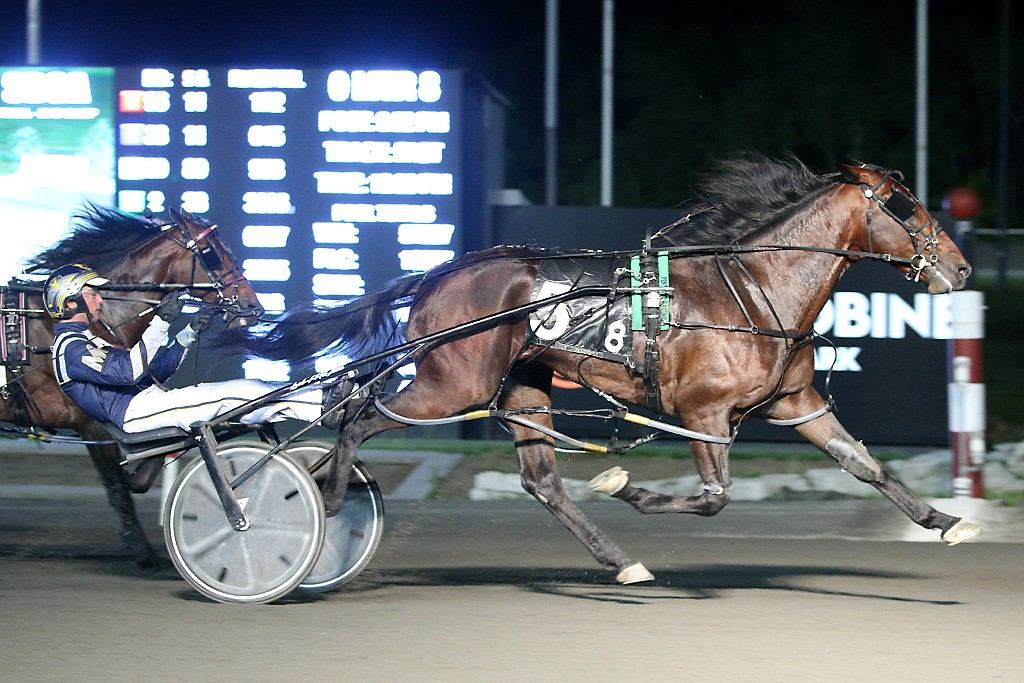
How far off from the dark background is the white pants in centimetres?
2240

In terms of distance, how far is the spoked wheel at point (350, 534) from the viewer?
6562mm

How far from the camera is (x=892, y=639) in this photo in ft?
18.3

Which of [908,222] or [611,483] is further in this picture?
[908,222]

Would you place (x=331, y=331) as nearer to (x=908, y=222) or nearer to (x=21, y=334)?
(x=21, y=334)

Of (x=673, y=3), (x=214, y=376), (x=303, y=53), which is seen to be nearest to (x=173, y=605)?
(x=214, y=376)

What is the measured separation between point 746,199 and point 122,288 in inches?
119

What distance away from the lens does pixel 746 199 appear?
272 inches

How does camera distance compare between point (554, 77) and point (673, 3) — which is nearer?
point (554, 77)

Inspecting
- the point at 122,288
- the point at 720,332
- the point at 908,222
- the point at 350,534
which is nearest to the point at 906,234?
the point at 908,222

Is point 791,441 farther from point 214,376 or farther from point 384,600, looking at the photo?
point 384,600

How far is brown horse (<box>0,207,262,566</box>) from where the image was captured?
709 cm

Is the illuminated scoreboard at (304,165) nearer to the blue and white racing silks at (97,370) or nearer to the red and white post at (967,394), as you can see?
the red and white post at (967,394)

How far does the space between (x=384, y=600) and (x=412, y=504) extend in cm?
317

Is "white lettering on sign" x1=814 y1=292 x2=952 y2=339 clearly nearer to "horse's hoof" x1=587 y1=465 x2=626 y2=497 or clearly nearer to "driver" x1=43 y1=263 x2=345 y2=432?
"horse's hoof" x1=587 y1=465 x2=626 y2=497
